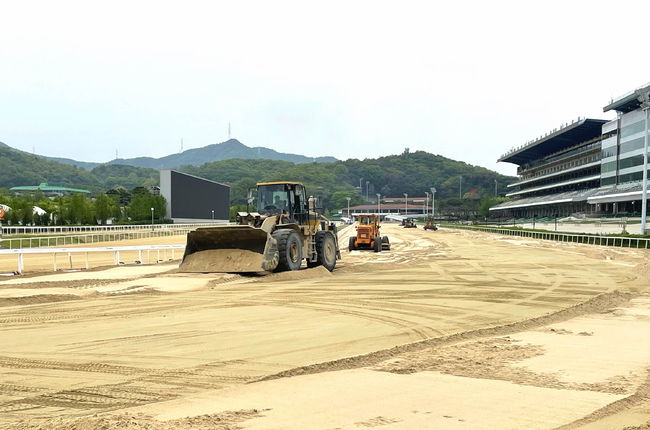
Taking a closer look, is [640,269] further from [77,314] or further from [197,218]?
[197,218]

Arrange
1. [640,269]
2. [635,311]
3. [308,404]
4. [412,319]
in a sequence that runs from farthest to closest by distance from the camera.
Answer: [640,269] → [635,311] → [412,319] → [308,404]

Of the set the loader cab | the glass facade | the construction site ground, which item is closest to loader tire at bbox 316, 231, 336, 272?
the loader cab

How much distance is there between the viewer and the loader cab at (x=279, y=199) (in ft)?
69.7

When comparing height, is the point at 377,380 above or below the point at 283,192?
below

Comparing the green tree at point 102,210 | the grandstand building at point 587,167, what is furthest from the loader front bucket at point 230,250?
the green tree at point 102,210

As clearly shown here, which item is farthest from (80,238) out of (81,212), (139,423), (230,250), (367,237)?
(139,423)

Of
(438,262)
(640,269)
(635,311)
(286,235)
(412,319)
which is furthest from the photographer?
(438,262)

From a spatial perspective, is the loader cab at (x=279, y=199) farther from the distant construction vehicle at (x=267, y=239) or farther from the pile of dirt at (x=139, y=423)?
the pile of dirt at (x=139, y=423)

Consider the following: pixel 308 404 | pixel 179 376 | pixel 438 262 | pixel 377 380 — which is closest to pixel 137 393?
pixel 179 376

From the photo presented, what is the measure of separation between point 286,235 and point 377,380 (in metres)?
12.9

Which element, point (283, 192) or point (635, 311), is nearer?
point (635, 311)

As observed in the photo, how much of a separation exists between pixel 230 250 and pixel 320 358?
1180 centimetres

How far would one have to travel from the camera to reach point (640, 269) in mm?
25078

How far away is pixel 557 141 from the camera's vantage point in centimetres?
12175
